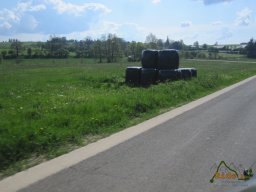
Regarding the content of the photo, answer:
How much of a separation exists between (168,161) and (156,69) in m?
17.6

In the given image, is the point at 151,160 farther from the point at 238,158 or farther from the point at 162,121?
the point at 162,121

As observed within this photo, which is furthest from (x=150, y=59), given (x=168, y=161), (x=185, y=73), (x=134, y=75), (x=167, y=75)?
(x=168, y=161)

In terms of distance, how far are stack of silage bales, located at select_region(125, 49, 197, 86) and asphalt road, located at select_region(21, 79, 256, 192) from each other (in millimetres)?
12643

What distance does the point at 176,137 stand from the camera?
9094 millimetres

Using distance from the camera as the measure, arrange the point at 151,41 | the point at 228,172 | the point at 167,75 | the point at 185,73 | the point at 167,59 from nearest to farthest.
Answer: the point at 228,172 → the point at 167,75 → the point at 167,59 → the point at 185,73 → the point at 151,41

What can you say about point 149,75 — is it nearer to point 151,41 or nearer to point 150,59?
point 150,59

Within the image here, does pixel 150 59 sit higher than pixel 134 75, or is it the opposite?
pixel 150 59

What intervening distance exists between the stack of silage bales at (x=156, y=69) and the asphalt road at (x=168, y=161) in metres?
12.6

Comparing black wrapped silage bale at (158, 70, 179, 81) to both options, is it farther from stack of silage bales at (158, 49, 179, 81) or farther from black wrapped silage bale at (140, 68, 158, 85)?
black wrapped silage bale at (140, 68, 158, 85)

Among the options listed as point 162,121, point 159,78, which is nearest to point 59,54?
point 159,78

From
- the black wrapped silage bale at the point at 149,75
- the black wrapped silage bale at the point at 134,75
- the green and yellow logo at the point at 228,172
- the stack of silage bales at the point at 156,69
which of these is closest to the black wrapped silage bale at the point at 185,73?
the stack of silage bales at the point at 156,69

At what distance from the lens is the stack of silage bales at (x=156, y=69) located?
23.7 meters

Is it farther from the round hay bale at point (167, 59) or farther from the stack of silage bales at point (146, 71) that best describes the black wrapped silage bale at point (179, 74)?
the stack of silage bales at point (146, 71)

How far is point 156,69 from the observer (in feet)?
79.6
